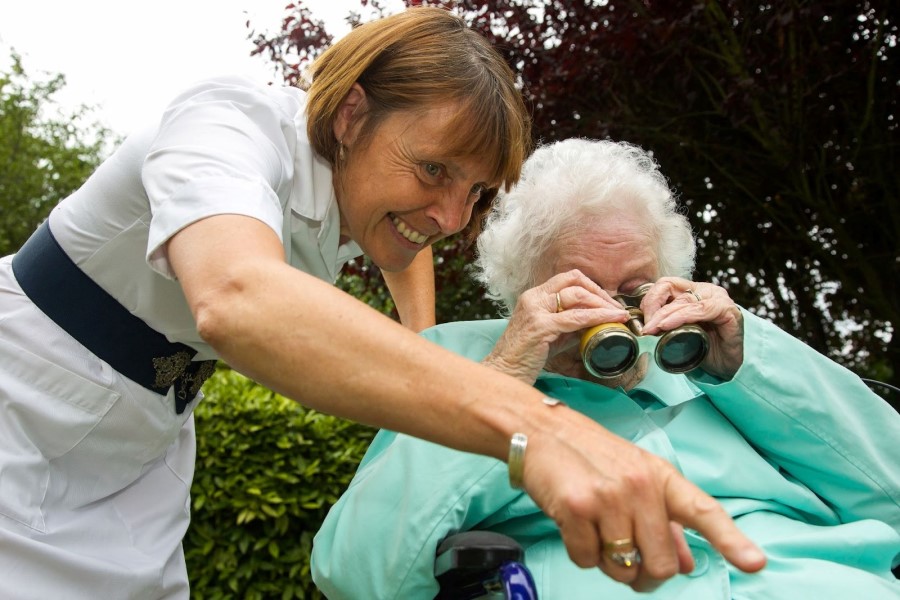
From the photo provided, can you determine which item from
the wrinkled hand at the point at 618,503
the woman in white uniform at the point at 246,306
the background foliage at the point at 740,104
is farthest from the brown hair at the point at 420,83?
the background foliage at the point at 740,104

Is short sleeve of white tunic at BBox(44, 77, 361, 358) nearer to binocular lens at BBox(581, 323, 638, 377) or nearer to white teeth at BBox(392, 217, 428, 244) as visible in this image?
white teeth at BBox(392, 217, 428, 244)

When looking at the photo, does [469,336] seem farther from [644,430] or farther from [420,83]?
[420,83]

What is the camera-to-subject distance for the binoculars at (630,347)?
202 cm

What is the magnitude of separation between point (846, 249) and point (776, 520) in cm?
342

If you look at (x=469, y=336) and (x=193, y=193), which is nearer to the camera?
(x=193, y=193)

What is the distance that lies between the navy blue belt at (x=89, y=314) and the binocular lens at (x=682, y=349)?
116 centimetres

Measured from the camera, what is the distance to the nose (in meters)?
2.13

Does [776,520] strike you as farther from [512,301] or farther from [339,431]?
[339,431]

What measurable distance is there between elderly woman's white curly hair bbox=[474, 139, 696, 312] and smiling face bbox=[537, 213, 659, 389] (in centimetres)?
3

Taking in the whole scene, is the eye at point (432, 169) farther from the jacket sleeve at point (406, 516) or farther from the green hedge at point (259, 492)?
the green hedge at point (259, 492)

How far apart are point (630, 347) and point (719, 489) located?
449 millimetres

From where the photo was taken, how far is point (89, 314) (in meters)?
1.91

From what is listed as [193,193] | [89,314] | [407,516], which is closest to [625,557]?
[193,193]

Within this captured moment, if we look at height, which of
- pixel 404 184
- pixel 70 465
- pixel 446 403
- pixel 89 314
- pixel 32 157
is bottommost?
pixel 32 157
